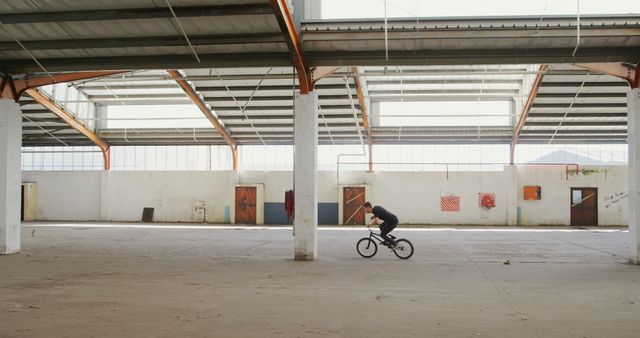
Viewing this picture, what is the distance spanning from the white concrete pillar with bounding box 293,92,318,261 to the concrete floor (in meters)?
0.70

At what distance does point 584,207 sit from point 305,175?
61.6ft

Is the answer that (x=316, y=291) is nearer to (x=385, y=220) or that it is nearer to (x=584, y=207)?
(x=385, y=220)

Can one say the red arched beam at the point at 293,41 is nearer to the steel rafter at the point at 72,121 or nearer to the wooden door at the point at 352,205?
the steel rafter at the point at 72,121

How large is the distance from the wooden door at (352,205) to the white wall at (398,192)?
42 cm

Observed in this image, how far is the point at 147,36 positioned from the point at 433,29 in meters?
6.99

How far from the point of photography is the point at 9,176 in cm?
1536

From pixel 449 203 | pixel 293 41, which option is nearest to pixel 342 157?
pixel 449 203

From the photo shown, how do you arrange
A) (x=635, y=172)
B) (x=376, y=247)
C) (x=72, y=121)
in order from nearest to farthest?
(x=635, y=172), (x=376, y=247), (x=72, y=121)

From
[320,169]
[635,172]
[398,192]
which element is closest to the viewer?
[635,172]

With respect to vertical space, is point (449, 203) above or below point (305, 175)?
below

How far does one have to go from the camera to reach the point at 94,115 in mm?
28203

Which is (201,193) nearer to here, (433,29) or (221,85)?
(221,85)

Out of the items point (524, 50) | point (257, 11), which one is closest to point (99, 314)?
point (257, 11)

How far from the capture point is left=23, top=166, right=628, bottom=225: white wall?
27.3 metres
